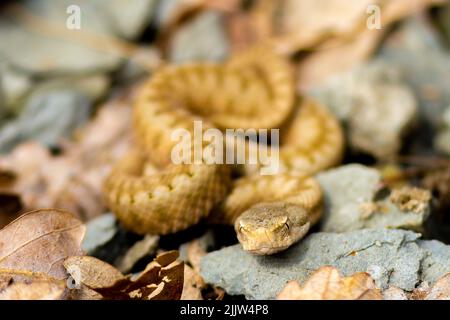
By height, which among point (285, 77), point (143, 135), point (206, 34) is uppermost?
point (206, 34)

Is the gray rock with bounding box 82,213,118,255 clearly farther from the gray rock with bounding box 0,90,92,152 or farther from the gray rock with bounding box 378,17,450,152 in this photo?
the gray rock with bounding box 378,17,450,152

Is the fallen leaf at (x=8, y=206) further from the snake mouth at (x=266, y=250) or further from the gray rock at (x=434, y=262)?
the gray rock at (x=434, y=262)

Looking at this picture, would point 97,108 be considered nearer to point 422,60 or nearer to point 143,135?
point 143,135

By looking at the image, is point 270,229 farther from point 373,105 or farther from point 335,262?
point 373,105

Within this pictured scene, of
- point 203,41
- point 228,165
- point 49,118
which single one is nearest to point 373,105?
point 228,165
